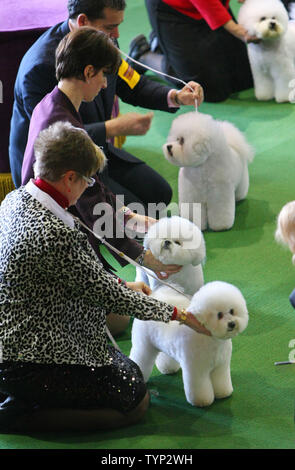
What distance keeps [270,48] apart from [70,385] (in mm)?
2623

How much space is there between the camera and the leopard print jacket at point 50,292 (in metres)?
1.74

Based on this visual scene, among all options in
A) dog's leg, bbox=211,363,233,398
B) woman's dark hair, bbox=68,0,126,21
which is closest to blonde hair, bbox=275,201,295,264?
dog's leg, bbox=211,363,233,398

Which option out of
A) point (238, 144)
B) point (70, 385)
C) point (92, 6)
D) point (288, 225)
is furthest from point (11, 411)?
point (238, 144)

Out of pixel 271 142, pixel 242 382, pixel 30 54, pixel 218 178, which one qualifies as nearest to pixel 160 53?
pixel 271 142

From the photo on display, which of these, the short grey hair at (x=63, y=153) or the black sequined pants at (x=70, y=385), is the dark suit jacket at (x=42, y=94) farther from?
the black sequined pants at (x=70, y=385)

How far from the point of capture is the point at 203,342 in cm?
197

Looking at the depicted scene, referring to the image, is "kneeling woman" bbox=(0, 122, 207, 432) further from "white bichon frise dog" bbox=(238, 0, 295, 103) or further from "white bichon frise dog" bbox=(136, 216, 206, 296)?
"white bichon frise dog" bbox=(238, 0, 295, 103)

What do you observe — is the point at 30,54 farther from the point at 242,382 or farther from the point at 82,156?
the point at 242,382

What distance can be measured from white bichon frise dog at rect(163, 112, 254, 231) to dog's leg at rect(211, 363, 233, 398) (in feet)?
3.21

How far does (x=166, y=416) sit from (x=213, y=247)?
994 mm

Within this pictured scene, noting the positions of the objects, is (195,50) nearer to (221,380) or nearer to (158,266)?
(158,266)

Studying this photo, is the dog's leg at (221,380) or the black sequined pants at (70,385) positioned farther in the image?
the dog's leg at (221,380)

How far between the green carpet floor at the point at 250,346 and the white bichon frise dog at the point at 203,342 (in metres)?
0.06

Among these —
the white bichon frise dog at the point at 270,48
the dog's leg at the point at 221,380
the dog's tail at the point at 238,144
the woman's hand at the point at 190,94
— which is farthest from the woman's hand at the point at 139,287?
the white bichon frise dog at the point at 270,48
